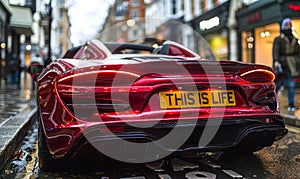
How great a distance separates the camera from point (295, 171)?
311 cm

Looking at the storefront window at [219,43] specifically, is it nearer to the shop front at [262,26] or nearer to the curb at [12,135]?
the shop front at [262,26]

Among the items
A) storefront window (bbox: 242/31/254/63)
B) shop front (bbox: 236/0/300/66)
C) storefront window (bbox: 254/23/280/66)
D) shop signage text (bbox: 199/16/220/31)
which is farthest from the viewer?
shop signage text (bbox: 199/16/220/31)

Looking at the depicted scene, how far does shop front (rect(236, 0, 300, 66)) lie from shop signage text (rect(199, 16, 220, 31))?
271cm

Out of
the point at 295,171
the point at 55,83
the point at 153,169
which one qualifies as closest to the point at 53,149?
the point at 55,83

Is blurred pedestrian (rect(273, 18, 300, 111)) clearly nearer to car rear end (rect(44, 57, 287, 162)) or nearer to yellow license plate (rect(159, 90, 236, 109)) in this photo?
→ car rear end (rect(44, 57, 287, 162))

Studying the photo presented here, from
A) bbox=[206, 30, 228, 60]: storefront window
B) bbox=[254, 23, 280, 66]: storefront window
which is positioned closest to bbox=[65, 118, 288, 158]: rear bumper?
bbox=[254, 23, 280, 66]: storefront window

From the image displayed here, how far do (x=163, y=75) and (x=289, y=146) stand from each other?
2.21 meters

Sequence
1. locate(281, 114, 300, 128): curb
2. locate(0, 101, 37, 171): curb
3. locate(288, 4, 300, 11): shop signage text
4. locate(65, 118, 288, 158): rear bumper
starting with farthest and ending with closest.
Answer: locate(288, 4, 300, 11): shop signage text → locate(281, 114, 300, 128): curb → locate(0, 101, 37, 171): curb → locate(65, 118, 288, 158): rear bumper

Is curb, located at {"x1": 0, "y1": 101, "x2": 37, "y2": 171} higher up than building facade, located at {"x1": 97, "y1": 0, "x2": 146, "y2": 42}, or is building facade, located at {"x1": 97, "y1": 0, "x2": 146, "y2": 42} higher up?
building facade, located at {"x1": 97, "y1": 0, "x2": 146, "y2": 42}

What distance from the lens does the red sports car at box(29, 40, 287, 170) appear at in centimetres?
265

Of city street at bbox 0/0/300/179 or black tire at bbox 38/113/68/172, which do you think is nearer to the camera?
city street at bbox 0/0/300/179

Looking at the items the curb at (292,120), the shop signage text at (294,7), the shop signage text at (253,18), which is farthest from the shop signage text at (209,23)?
the curb at (292,120)

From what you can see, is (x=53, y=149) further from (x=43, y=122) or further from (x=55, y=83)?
(x=55, y=83)

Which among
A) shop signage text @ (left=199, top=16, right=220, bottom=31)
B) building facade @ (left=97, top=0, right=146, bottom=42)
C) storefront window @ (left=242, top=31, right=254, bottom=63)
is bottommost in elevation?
storefront window @ (left=242, top=31, right=254, bottom=63)
